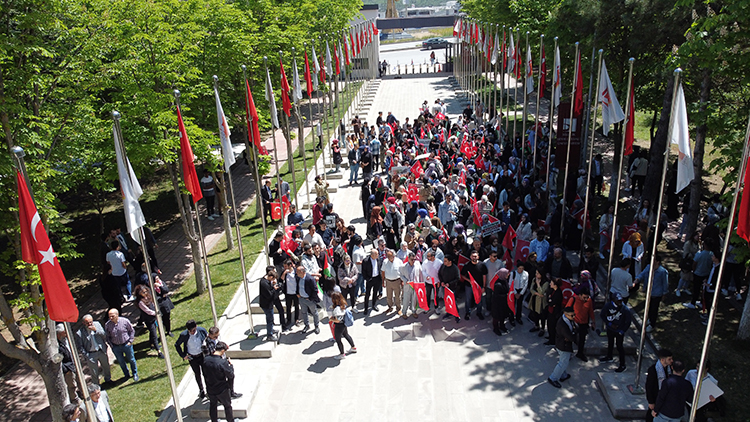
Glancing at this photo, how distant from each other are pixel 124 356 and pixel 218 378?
3.53m

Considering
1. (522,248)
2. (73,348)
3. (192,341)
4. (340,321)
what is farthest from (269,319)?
(522,248)

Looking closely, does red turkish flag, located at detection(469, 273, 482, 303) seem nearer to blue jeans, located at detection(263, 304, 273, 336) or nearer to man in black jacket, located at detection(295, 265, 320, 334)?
man in black jacket, located at detection(295, 265, 320, 334)

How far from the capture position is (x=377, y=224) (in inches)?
628

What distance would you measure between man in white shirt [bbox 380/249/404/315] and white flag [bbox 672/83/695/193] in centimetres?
624

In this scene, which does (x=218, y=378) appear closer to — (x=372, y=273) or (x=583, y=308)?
(x=372, y=273)

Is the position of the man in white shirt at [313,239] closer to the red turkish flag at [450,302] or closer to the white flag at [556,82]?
the red turkish flag at [450,302]

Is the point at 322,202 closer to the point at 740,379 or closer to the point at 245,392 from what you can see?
the point at 245,392

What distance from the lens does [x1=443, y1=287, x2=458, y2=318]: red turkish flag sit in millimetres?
12773

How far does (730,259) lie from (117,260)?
1517cm

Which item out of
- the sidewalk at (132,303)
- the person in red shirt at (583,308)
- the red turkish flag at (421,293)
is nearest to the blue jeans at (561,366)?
the person in red shirt at (583,308)

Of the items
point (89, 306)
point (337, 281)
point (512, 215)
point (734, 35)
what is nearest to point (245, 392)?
point (337, 281)

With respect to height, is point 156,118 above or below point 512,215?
above

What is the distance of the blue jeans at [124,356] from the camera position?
38.6 feet

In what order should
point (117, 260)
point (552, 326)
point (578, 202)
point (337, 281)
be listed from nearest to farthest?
point (552, 326)
point (337, 281)
point (117, 260)
point (578, 202)
